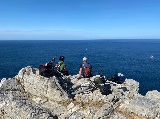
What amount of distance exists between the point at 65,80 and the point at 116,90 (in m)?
5.80

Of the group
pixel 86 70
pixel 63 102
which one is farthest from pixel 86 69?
pixel 63 102

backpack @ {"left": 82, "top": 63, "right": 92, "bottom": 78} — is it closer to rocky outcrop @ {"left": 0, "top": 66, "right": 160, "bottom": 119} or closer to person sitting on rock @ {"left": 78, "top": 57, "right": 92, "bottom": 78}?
person sitting on rock @ {"left": 78, "top": 57, "right": 92, "bottom": 78}

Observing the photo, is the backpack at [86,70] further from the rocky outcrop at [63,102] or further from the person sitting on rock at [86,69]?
the rocky outcrop at [63,102]

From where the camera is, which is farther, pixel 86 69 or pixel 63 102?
pixel 86 69

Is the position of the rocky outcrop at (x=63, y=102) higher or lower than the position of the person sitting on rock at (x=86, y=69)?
lower

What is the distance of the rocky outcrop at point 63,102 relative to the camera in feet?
64.6

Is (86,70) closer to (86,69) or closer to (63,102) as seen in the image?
(86,69)

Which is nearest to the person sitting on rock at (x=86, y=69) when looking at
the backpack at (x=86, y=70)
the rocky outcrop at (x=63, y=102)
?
the backpack at (x=86, y=70)

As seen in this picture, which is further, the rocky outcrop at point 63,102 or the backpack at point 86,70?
the backpack at point 86,70

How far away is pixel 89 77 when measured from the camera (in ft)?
88.2

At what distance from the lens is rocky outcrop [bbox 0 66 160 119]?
19.7 meters

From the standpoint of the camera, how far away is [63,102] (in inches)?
889

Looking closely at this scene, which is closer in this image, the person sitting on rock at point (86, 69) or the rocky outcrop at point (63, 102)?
the rocky outcrop at point (63, 102)

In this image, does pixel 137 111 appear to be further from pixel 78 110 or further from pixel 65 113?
pixel 65 113
